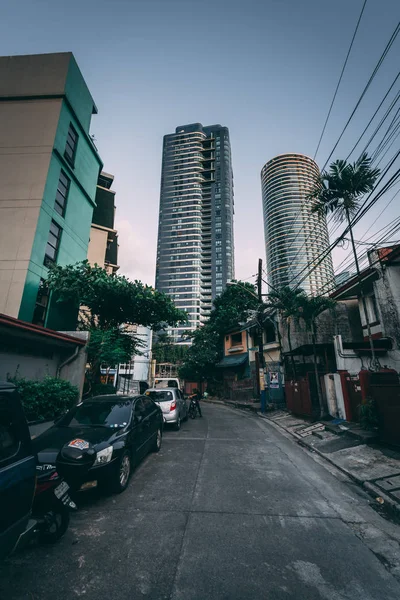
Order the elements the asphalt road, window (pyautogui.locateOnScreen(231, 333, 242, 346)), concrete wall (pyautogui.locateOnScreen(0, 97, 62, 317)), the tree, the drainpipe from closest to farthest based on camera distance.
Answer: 1. the asphalt road
2. the drainpipe
3. concrete wall (pyautogui.locateOnScreen(0, 97, 62, 317))
4. the tree
5. window (pyautogui.locateOnScreen(231, 333, 242, 346))

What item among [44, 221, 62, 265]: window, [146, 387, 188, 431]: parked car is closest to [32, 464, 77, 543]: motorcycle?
[146, 387, 188, 431]: parked car

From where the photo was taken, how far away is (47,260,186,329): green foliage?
1338cm

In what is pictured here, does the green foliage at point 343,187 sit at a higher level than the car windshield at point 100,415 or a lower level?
higher

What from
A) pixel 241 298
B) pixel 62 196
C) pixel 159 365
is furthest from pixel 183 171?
pixel 62 196

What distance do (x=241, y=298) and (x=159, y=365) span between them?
46.6m

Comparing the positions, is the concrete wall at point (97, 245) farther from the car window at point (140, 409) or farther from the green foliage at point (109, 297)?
the car window at point (140, 409)

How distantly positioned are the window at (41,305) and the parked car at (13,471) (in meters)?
12.2

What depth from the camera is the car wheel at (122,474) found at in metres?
4.72

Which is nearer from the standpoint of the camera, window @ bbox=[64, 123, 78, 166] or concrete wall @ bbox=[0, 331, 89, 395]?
concrete wall @ bbox=[0, 331, 89, 395]

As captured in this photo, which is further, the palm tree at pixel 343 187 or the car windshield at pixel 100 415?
the palm tree at pixel 343 187

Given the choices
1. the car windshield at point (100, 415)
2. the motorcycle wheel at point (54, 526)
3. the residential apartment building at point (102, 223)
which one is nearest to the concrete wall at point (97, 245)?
the residential apartment building at point (102, 223)

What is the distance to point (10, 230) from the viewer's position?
1279 centimetres

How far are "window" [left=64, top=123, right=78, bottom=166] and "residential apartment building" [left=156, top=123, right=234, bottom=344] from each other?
88621 mm

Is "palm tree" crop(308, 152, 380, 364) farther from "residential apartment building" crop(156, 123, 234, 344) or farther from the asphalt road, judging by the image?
"residential apartment building" crop(156, 123, 234, 344)
